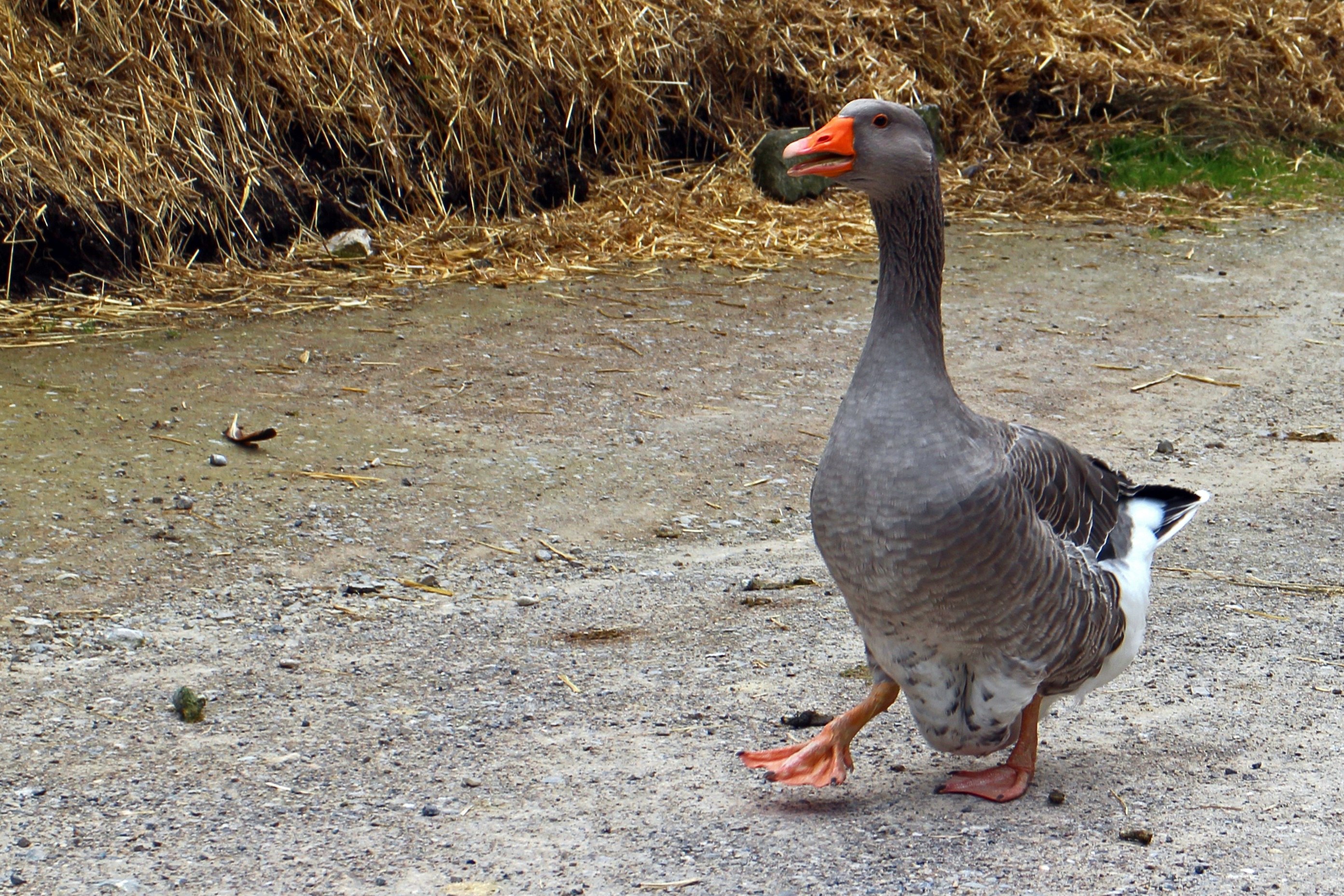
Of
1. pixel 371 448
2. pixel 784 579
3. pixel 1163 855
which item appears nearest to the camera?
pixel 1163 855

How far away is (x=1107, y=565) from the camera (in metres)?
3.68

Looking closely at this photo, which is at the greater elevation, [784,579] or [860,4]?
[860,4]

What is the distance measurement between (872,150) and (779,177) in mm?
7354

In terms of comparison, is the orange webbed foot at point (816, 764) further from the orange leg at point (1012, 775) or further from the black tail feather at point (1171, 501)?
the black tail feather at point (1171, 501)

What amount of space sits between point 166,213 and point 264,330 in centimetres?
147

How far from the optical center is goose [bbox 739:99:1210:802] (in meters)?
3.27

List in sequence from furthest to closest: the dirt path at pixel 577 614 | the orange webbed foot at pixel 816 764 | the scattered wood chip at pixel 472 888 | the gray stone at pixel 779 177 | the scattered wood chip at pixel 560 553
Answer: the gray stone at pixel 779 177 < the scattered wood chip at pixel 560 553 < the orange webbed foot at pixel 816 764 < the dirt path at pixel 577 614 < the scattered wood chip at pixel 472 888

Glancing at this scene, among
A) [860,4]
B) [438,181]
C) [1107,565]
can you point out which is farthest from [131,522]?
[860,4]

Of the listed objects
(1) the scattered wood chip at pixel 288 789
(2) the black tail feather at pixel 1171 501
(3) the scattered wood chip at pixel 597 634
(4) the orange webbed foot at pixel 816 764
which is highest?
(2) the black tail feather at pixel 1171 501

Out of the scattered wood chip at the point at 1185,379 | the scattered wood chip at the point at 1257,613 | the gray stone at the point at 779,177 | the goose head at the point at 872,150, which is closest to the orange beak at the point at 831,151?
the goose head at the point at 872,150

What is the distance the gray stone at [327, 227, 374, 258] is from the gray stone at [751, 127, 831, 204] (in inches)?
123

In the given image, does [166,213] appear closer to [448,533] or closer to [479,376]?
[479,376]

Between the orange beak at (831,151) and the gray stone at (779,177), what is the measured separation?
7154 millimetres

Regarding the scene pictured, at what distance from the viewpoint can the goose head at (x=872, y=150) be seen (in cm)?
350
